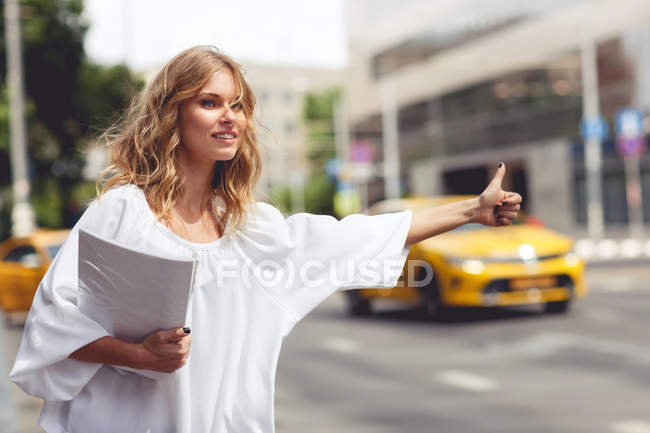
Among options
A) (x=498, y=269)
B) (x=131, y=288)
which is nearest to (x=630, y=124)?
(x=498, y=269)

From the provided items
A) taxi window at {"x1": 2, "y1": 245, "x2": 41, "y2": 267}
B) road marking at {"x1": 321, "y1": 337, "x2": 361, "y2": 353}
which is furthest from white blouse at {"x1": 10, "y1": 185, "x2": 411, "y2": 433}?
taxi window at {"x1": 2, "y1": 245, "x2": 41, "y2": 267}

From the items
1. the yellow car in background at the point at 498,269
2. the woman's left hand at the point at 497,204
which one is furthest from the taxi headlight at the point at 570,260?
the woman's left hand at the point at 497,204

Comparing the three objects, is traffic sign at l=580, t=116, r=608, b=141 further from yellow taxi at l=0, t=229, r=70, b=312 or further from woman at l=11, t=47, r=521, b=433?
woman at l=11, t=47, r=521, b=433

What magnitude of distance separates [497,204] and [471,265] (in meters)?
9.46

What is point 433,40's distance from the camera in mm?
46781

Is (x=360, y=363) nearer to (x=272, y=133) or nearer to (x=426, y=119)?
(x=272, y=133)

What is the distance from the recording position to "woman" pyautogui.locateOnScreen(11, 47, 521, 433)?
203 centimetres

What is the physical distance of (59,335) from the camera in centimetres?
201

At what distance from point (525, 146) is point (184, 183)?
131ft

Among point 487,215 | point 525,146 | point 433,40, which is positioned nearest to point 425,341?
point 487,215

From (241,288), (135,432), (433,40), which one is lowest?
(135,432)

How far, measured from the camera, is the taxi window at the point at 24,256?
1395cm

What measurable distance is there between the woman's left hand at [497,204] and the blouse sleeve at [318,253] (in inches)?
7.3

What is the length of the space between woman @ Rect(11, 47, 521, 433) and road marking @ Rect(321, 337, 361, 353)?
319 inches
